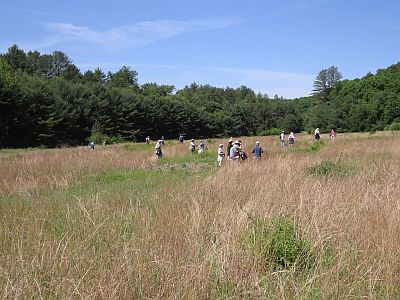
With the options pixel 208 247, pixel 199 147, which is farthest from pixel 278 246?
pixel 199 147

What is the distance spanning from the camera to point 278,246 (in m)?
3.91

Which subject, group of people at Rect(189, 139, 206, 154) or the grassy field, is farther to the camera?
group of people at Rect(189, 139, 206, 154)

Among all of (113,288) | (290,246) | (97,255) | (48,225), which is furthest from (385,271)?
(48,225)

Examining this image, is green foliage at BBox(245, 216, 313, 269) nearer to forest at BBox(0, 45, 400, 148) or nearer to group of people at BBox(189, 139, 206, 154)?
group of people at BBox(189, 139, 206, 154)

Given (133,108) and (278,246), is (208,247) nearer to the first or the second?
(278,246)

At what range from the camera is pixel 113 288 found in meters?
2.99

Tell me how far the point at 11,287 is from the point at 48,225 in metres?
1.71

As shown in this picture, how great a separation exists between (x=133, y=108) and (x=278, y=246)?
74219 millimetres

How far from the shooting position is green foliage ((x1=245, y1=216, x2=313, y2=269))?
3.74 metres

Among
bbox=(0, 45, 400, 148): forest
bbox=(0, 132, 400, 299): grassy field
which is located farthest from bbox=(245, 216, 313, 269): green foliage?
bbox=(0, 45, 400, 148): forest

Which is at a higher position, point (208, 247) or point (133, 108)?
point (133, 108)

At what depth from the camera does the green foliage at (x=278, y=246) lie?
3.74m

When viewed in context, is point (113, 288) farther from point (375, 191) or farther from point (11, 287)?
point (375, 191)

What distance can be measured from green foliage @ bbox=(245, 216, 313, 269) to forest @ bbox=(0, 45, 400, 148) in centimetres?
5001
